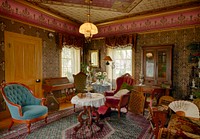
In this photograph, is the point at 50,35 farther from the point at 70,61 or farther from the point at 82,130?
the point at 82,130

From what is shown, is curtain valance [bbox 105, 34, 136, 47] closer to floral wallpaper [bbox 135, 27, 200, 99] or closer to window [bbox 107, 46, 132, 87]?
window [bbox 107, 46, 132, 87]

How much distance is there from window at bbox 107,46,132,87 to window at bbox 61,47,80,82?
1510 millimetres

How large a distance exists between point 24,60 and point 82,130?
284cm

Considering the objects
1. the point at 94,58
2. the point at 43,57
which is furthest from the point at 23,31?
the point at 94,58

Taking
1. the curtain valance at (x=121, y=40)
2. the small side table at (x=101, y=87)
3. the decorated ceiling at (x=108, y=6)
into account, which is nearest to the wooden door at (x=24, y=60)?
the decorated ceiling at (x=108, y=6)

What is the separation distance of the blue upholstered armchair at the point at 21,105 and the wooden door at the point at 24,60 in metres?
0.77

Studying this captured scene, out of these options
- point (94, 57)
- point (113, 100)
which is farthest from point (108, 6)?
point (113, 100)

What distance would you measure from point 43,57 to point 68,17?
1913mm

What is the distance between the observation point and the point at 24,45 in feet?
14.2

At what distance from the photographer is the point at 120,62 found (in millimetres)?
6078

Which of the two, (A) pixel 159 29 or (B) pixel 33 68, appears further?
(A) pixel 159 29

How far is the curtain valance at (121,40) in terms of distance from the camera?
17.7 ft

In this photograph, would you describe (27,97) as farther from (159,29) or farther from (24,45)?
(159,29)

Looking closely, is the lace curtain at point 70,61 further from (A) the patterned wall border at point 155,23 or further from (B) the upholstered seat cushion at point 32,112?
(B) the upholstered seat cushion at point 32,112
